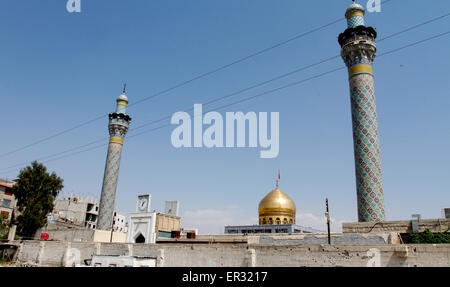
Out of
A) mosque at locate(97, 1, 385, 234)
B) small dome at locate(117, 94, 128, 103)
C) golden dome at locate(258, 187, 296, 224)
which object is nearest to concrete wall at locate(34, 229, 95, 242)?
small dome at locate(117, 94, 128, 103)

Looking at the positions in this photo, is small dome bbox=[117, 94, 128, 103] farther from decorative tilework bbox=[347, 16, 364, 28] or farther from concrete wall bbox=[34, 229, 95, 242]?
decorative tilework bbox=[347, 16, 364, 28]

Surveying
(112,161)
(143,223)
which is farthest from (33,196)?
(143,223)

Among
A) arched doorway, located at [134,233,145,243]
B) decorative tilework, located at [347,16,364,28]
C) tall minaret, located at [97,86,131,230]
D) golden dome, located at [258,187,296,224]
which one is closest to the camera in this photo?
decorative tilework, located at [347,16,364,28]

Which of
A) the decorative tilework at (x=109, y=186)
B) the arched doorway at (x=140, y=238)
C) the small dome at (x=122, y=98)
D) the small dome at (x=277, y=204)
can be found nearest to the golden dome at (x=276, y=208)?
the small dome at (x=277, y=204)

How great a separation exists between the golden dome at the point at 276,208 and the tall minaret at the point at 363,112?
1473 cm

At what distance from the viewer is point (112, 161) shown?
35.2 meters

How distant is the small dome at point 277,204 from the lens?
3538 centimetres

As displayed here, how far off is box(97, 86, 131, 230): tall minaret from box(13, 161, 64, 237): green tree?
17.3 ft

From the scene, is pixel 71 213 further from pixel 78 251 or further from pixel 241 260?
pixel 241 260

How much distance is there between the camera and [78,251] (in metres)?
23.1

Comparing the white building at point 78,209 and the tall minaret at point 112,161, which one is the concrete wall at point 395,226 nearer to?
the tall minaret at point 112,161

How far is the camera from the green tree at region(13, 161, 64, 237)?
2789 centimetres

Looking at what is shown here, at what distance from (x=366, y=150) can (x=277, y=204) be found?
51.3 feet
